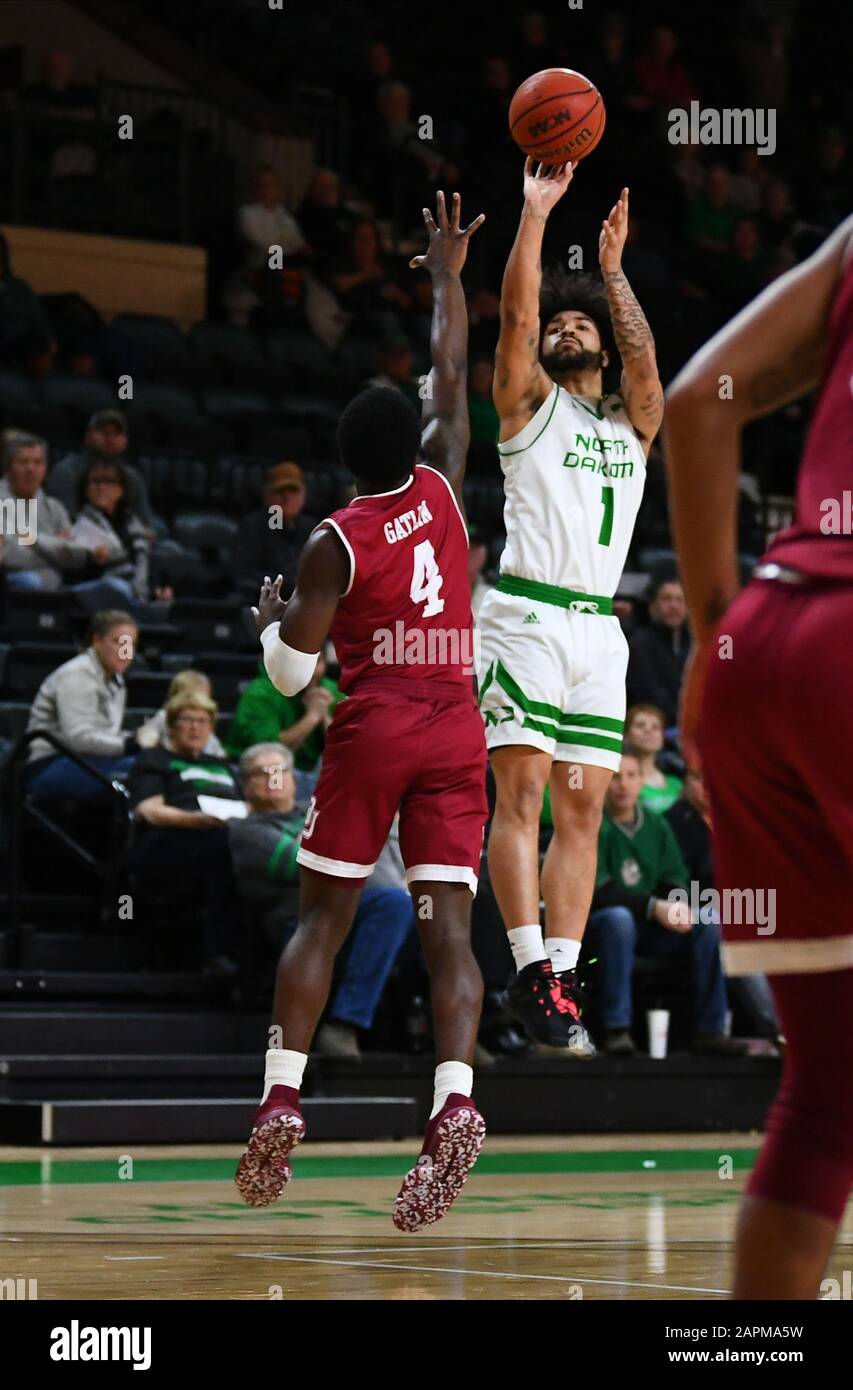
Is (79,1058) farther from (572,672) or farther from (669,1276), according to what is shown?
(669,1276)

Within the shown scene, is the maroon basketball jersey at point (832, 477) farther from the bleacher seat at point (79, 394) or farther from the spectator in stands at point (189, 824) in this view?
the bleacher seat at point (79, 394)

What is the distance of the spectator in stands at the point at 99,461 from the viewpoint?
475 inches

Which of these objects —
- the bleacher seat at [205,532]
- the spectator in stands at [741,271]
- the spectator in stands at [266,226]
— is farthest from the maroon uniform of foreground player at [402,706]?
the spectator in stands at [741,271]

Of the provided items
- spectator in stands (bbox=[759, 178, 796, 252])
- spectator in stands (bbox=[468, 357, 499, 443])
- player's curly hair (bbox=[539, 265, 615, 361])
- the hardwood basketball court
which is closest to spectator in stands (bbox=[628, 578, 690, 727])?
spectator in stands (bbox=[468, 357, 499, 443])

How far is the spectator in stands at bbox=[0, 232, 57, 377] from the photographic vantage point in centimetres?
1352

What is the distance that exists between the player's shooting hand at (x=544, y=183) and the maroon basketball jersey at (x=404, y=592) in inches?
37.3

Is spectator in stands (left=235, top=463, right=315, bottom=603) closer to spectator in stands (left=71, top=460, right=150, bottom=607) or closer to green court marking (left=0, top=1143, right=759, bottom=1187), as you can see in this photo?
spectator in stands (left=71, top=460, right=150, bottom=607)

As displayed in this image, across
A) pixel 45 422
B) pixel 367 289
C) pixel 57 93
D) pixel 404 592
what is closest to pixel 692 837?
pixel 45 422

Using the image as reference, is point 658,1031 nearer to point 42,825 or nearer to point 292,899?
point 292,899

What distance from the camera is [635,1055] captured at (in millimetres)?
10602

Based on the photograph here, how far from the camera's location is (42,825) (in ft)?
33.3

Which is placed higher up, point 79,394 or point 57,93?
point 57,93

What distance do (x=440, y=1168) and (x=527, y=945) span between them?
1.13 meters

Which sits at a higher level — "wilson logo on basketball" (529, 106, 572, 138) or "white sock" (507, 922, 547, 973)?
"wilson logo on basketball" (529, 106, 572, 138)
